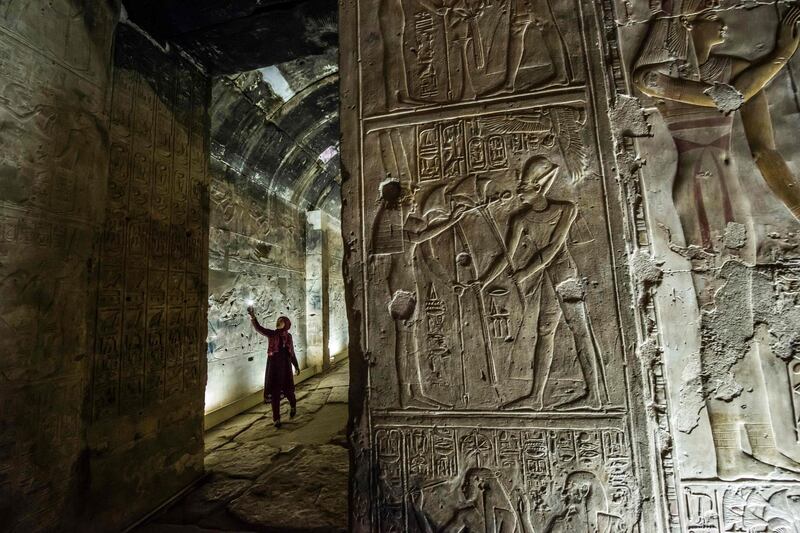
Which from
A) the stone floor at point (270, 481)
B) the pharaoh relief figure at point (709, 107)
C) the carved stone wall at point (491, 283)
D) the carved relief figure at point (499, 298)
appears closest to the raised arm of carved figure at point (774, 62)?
the pharaoh relief figure at point (709, 107)

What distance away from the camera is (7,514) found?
204 cm

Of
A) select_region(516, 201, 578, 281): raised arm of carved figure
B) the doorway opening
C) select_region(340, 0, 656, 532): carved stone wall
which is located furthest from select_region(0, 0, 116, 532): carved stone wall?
select_region(516, 201, 578, 281): raised arm of carved figure

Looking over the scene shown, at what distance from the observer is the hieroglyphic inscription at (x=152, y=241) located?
9.11 feet

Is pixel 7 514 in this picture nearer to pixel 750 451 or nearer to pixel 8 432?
pixel 8 432

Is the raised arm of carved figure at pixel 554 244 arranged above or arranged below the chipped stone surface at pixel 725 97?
below

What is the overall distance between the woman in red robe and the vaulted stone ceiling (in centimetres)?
238

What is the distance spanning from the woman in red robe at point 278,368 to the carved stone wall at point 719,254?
4108mm

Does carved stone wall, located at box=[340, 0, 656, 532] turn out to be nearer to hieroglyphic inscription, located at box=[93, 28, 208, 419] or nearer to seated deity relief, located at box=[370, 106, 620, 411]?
seated deity relief, located at box=[370, 106, 620, 411]

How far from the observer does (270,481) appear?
10.6ft

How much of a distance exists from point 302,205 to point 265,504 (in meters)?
5.99

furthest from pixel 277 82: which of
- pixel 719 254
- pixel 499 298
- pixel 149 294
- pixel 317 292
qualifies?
pixel 719 254

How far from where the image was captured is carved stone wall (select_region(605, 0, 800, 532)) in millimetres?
1734

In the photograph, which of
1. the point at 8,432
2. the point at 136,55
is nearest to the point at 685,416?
the point at 8,432

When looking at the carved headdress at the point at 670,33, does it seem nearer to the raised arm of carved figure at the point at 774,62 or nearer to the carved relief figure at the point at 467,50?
the raised arm of carved figure at the point at 774,62
